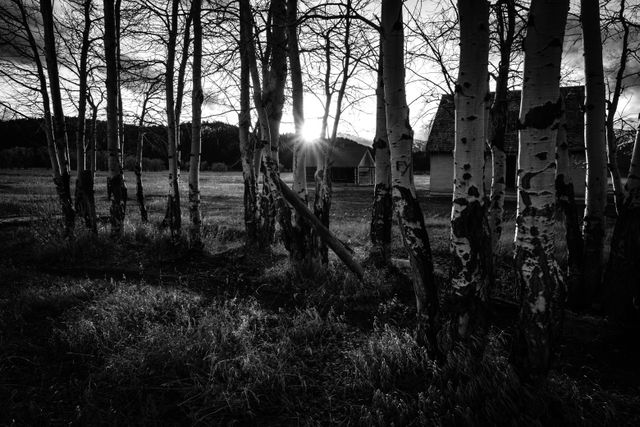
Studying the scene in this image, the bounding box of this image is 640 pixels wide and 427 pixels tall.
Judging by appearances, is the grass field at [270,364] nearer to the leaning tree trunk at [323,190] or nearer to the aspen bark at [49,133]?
the leaning tree trunk at [323,190]

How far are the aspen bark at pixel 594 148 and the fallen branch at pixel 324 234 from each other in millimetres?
3647

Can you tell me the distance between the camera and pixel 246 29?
6.44 meters

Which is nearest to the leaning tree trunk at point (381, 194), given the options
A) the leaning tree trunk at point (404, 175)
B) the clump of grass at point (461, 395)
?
the leaning tree trunk at point (404, 175)

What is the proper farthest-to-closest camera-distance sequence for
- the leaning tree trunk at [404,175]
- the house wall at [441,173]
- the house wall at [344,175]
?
the house wall at [344,175]
the house wall at [441,173]
the leaning tree trunk at [404,175]

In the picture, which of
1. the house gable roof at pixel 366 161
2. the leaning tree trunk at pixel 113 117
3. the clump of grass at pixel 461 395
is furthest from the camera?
the house gable roof at pixel 366 161

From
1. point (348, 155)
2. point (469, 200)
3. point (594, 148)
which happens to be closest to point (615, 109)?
point (594, 148)

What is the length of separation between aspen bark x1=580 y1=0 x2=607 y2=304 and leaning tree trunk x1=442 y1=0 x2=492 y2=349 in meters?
3.05

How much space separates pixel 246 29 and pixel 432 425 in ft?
22.4

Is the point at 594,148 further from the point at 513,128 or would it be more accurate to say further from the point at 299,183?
the point at 513,128

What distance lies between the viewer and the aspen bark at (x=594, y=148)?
4918 mm

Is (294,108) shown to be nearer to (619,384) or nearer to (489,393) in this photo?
(489,393)

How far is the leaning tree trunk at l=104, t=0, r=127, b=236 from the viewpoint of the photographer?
25.2 ft

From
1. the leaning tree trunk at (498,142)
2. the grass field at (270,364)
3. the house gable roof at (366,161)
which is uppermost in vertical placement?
the house gable roof at (366,161)

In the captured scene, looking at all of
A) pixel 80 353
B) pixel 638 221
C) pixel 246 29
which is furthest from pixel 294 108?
pixel 638 221
